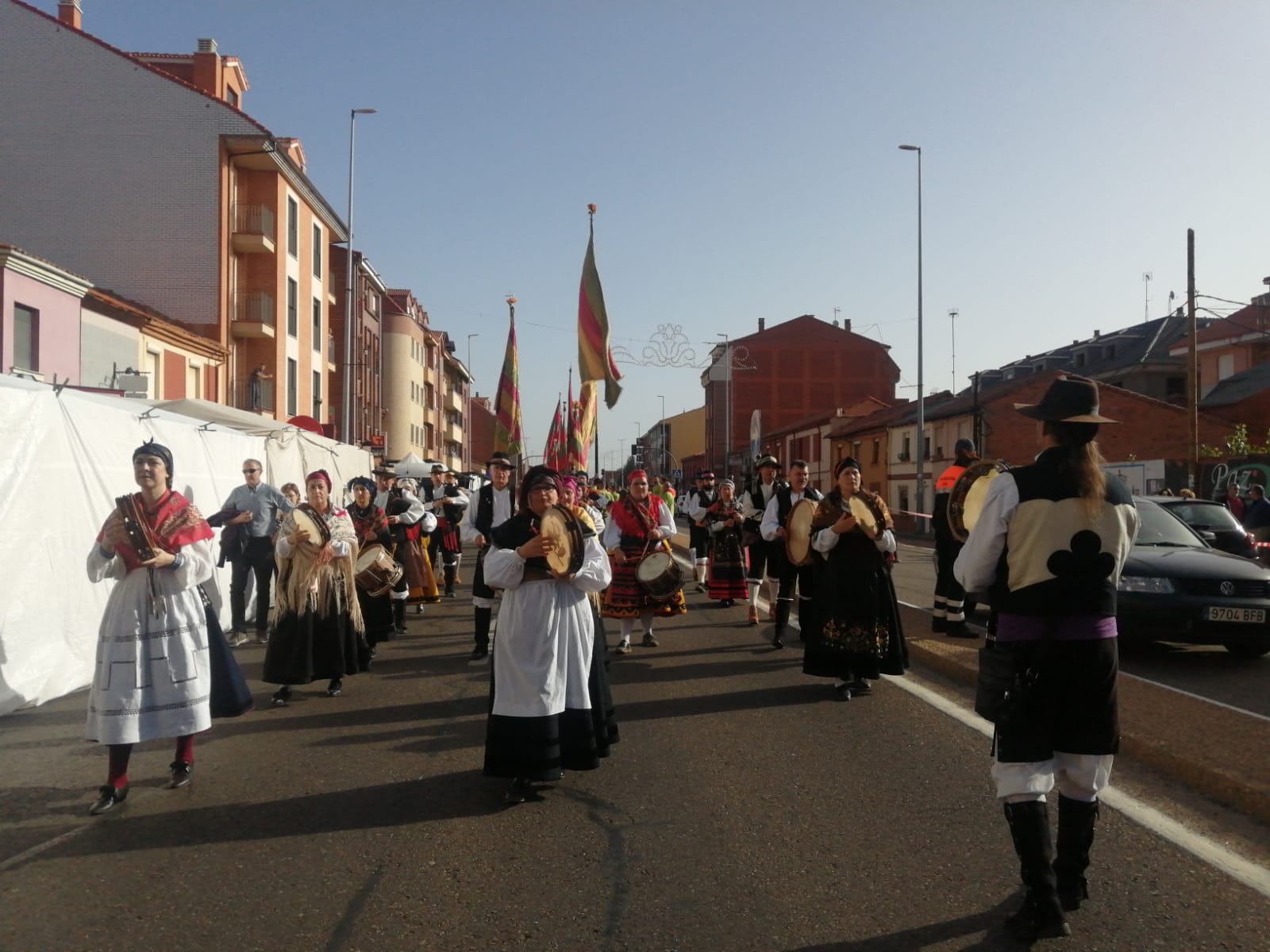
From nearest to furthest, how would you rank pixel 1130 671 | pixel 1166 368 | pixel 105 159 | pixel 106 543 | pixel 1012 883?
pixel 1012 883
pixel 106 543
pixel 1130 671
pixel 105 159
pixel 1166 368

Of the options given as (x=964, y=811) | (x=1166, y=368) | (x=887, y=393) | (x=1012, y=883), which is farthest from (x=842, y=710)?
(x=887, y=393)

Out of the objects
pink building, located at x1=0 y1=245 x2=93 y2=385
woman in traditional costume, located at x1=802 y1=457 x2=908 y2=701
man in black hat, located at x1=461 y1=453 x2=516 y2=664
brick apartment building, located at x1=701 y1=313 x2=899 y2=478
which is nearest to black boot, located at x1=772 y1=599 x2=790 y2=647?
woman in traditional costume, located at x1=802 y1=457 x2=908 y2=701

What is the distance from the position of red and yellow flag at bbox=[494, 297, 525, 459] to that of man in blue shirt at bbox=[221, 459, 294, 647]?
15.8 feet

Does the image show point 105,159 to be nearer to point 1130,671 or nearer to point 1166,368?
point 1130,671

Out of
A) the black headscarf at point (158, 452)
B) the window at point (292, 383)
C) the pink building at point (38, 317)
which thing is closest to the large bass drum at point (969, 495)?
the black headscarf at point (158, 452)

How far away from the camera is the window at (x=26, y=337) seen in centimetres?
2006

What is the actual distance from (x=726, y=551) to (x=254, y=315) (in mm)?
24701

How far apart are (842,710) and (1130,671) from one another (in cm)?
328

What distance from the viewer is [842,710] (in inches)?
288

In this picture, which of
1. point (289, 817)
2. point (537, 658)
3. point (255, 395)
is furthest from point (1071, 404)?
point (255, 395)

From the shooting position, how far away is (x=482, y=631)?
10117 mm

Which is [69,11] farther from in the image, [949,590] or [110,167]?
[949,590]

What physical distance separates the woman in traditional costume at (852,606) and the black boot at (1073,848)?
3863 millimetres

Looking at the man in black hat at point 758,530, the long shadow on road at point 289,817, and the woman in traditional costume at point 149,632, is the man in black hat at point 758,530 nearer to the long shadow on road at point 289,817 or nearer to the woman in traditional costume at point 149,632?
the long shadow on road at point 289,817
